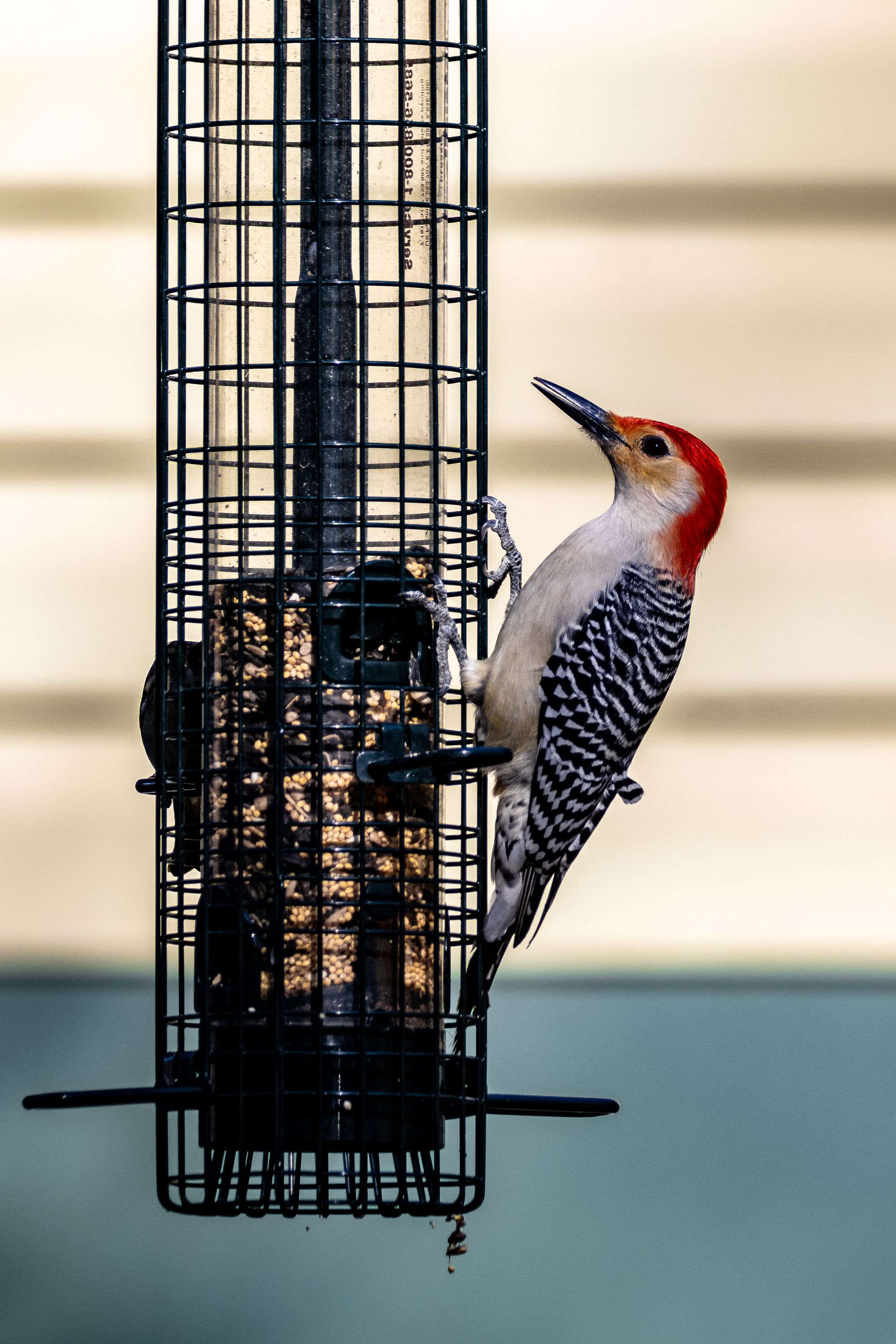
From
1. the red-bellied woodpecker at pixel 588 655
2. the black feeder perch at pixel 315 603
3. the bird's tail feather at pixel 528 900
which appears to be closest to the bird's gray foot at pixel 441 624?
the black feeder perch at pixel 315 603

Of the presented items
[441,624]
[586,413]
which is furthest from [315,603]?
[586,413]

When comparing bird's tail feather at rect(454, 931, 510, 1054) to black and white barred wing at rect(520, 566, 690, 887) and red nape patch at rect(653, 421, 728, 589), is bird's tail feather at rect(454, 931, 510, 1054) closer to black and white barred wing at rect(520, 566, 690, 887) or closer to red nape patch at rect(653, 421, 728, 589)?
black and white barred wing at rect(520, 566, 690, 887)

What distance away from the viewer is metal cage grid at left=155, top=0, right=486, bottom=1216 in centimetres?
355

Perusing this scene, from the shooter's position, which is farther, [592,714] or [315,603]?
[592,714]

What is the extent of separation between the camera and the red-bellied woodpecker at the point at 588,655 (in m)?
4.44

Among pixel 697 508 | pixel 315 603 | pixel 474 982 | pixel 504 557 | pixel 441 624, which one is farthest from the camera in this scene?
pixel 697 508

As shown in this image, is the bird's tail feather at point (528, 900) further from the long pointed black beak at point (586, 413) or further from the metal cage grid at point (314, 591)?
the long pointed black beak at point (586, 413)

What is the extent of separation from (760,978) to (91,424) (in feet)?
8.43

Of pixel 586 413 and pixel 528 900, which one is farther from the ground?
pixel 586 413

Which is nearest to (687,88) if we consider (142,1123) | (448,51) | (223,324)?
(448,51)

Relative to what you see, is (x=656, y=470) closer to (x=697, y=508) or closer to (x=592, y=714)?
(x=697, y=508)

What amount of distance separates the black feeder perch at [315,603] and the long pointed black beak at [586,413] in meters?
0.76

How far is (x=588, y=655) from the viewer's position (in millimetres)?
4523

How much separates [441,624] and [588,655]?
85 cm
